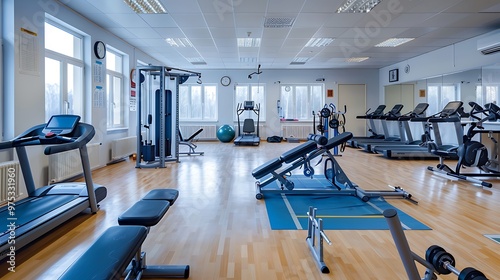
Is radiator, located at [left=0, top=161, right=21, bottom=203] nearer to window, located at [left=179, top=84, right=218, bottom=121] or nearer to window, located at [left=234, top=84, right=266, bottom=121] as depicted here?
window, located at [left=179, top=84, right=218, bottom=121]

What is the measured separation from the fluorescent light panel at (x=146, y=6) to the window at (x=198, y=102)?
6.35m

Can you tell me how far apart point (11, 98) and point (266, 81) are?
862 centimetres

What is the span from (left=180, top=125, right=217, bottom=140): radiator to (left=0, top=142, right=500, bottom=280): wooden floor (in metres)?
6.73

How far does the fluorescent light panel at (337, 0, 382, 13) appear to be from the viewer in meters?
4.79

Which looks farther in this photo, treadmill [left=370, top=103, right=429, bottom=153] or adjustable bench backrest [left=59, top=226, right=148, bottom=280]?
treadmill [left=370, top=103, right=429, bottom=153]

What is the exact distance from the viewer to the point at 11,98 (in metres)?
3.64

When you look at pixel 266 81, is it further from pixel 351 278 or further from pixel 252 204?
pixel 351 278

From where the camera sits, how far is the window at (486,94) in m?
6.02

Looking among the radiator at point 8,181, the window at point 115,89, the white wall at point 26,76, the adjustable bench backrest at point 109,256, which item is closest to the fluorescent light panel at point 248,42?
the window at point 115,89

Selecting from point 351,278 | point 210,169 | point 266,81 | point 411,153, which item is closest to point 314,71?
point 266,81

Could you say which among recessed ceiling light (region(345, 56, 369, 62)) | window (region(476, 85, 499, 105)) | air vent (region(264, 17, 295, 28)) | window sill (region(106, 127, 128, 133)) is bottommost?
window sill (region(106, 127, 128, 133))

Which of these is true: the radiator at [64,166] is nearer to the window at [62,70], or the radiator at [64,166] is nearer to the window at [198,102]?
the window at [62,70]

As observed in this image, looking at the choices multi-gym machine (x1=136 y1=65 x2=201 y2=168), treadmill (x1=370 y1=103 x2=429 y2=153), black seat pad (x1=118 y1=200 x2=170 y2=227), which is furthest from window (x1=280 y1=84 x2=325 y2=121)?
black seat pad (x1=118 y1=200 x2=170 y2=227)

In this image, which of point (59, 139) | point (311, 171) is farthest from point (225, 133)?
point (59, 139)
